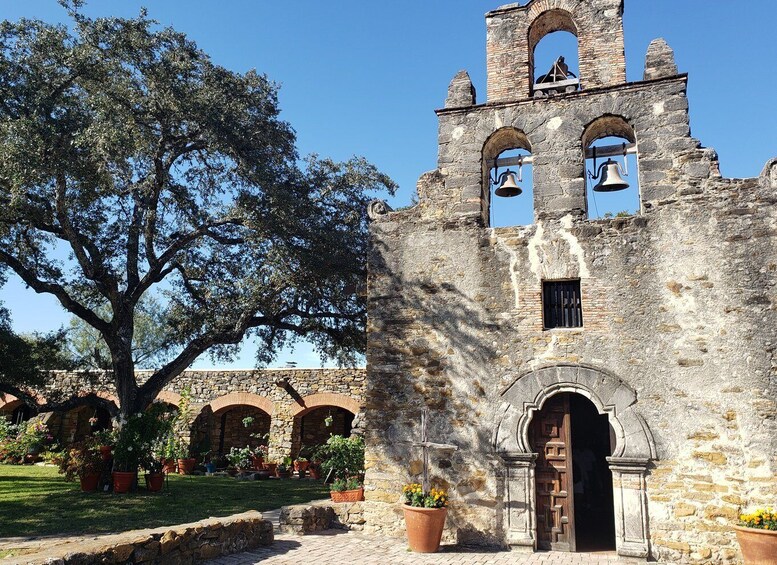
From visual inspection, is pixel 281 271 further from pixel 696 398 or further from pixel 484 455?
pixel 696 398

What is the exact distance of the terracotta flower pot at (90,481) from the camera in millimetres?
12312

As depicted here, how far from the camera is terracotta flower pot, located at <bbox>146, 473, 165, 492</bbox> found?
40.9 ft

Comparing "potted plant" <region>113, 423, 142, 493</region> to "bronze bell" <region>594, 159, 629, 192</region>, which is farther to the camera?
"potted plant" <region>113, 423, 142, 493</region>

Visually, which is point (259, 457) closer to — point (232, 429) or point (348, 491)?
point (232, 429)

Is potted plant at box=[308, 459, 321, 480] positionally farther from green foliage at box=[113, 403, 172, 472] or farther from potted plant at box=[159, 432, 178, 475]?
green foliage at box=[113, 403, 172, 472]

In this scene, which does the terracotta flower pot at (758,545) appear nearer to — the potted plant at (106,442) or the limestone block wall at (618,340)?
the limestone block wall at (618,340)

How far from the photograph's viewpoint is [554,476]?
26.4ft

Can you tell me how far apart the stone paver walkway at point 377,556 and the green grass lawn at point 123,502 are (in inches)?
93.8

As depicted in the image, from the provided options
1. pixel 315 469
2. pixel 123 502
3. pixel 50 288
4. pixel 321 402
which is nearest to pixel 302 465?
pixel 315 469

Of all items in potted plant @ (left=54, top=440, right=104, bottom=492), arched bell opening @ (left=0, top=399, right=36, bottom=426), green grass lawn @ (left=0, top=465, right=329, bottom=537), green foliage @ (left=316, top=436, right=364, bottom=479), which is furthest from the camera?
arched bell opening @ (left=0, top=399, right=36, bottom=426)

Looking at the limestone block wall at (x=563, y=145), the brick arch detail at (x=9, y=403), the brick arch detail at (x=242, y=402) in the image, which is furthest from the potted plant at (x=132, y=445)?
the brick arch detail at (x=9, y=403)

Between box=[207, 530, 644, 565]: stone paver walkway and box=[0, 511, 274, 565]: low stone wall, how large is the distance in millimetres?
175

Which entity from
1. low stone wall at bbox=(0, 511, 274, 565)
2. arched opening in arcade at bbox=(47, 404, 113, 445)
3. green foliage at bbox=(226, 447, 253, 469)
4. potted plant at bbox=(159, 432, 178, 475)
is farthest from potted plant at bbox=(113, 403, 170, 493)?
arched opening in arcade at bbox=(47, 404, 113, 445)

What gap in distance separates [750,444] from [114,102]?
12532 mm
